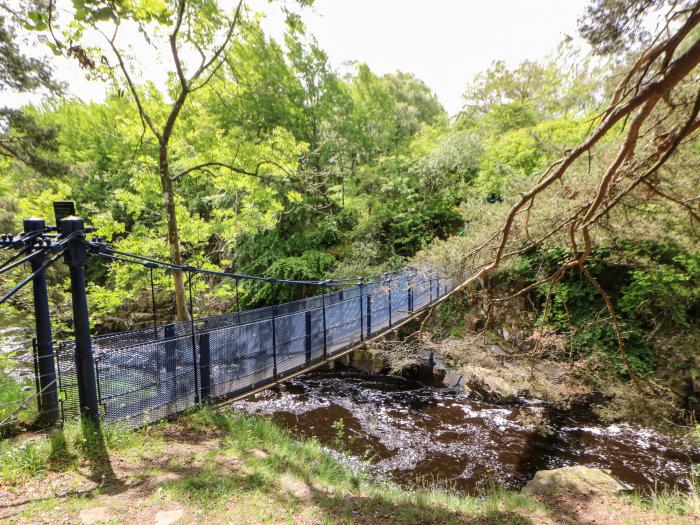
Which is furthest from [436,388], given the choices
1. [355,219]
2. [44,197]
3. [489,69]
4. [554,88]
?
[489,69]

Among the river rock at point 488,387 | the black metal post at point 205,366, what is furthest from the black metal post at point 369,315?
the black metal post at point 205,366

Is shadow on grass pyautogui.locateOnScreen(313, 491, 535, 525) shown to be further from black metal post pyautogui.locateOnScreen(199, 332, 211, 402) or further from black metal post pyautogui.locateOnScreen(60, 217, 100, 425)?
black metal post pyautogui.locateOnScreen(60, 217, 100, 425)

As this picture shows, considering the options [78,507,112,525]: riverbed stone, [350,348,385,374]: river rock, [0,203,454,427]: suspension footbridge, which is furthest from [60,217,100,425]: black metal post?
[350,348,385,374]: river rock

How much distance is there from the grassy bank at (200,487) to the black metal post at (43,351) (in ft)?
0.81

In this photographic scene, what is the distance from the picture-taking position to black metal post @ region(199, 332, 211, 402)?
3.63 m

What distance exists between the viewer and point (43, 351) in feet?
9.23

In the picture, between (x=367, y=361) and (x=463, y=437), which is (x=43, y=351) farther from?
(x=367, y=361)

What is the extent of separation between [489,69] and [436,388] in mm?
12319

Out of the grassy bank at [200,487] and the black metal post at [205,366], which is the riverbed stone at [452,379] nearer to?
the grassy bank at [200,487]

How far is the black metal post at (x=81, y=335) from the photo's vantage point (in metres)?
2.73

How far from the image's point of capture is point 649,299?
19.3ft

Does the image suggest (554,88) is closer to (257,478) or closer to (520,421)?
(520,421)

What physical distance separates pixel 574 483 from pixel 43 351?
5.25 metres

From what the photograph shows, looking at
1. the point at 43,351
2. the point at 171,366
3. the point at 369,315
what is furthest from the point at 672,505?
the point at 43,351
